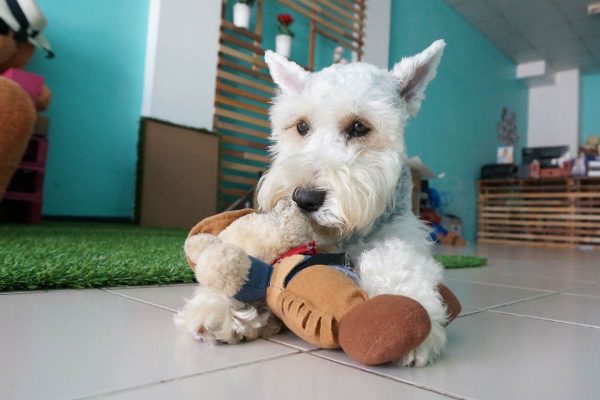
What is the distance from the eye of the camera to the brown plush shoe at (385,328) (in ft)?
1.86

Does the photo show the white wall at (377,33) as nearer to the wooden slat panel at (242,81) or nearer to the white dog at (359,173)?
the wooden slat panel at (242,81)

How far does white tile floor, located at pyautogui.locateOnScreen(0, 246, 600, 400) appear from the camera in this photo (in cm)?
53

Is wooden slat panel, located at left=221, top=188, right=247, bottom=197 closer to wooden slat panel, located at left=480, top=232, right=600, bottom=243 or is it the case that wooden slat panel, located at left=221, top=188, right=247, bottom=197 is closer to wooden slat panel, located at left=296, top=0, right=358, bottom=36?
wooden slat panel, located at left=296, top=0, right=358, bottom=36

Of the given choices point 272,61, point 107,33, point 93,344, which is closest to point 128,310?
point 93,344

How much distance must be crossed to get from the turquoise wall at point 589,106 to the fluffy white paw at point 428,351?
28.9 ft

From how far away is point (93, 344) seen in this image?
2.23 ft

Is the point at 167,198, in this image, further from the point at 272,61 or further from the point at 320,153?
the point at 320,153

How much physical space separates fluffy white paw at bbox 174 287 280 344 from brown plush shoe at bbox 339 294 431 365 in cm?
19

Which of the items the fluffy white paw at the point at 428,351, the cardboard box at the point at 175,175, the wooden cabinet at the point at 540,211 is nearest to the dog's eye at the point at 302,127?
the fluffy white paw at the point at 428,351

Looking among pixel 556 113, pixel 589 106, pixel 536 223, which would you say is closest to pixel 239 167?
pixel 536 223

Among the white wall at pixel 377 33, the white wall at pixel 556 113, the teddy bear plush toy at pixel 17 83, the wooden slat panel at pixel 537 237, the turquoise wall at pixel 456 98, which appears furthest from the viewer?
the white wall at pixel 556 113

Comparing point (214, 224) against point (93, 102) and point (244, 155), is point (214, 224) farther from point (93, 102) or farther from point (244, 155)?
point (244, 155)

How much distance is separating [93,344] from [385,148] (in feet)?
2.00

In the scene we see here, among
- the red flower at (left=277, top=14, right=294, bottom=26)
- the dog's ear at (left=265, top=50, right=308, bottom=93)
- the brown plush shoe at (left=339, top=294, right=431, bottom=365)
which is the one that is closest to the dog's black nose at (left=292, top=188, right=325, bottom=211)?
the brown plush shoe at (left=339, top=294, right=431, bottom=365)
